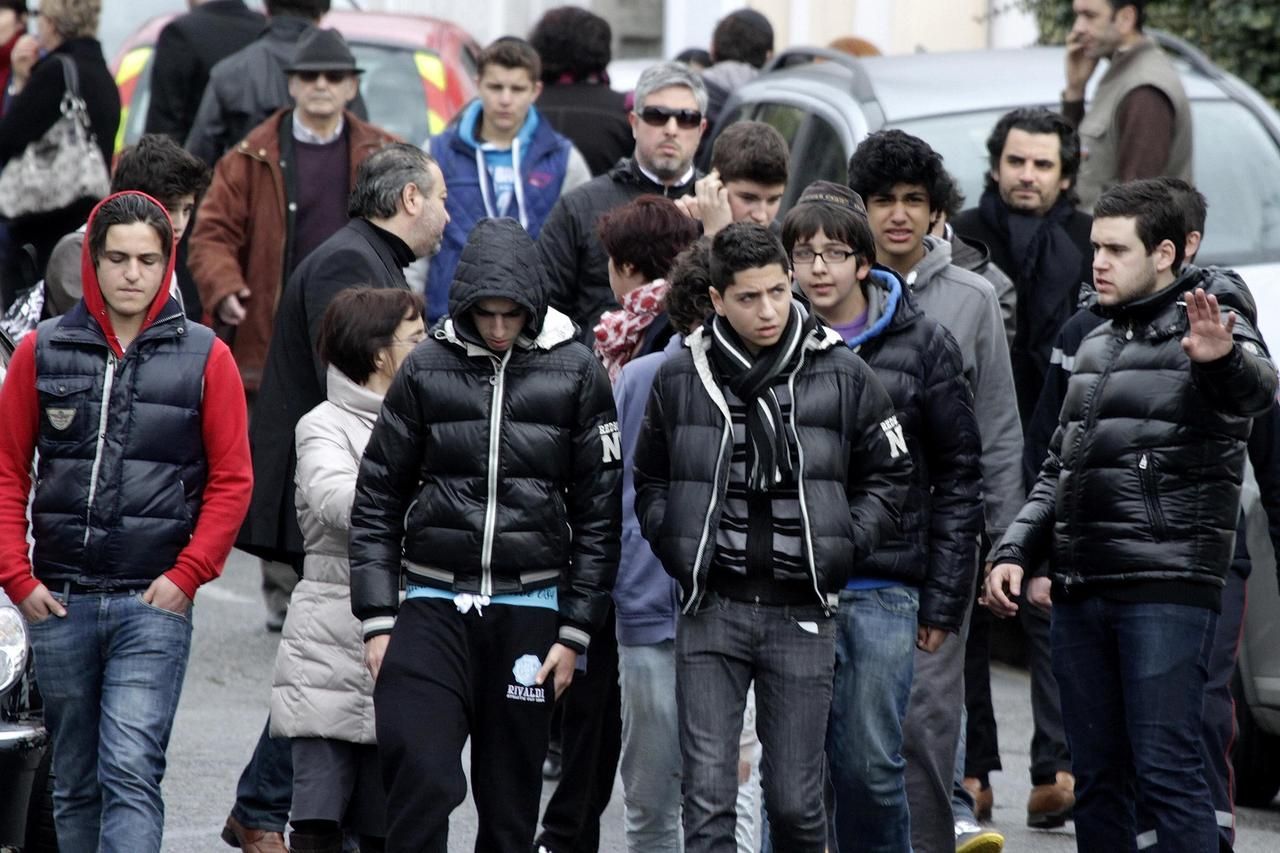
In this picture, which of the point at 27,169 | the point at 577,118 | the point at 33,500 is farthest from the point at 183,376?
the point at 577,118

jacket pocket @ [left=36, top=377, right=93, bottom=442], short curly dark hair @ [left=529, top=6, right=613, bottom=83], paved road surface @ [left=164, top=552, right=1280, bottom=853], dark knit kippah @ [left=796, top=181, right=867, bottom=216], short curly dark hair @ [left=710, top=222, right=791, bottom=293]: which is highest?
short curly dark hair @ [left=529, top=6, right=613, bottom=83]

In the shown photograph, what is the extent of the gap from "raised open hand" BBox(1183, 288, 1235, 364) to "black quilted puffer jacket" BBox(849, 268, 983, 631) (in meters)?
0.75

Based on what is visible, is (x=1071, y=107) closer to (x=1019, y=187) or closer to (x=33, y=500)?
(x=1019, y=187)

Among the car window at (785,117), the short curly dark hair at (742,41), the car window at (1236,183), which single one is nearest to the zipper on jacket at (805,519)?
the car window at (1236,183)

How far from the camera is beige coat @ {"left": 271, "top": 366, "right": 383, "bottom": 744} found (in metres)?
6.61

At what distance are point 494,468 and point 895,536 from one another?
41.0 inches

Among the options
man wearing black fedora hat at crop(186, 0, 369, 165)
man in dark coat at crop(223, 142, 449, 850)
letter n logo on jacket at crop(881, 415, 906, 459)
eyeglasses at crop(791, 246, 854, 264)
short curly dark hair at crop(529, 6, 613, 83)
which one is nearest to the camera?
letter n logo on jacket at crop(881, 415, 906, 459)

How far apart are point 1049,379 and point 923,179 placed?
2.34 feet

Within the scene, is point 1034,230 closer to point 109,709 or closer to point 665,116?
point 665,116

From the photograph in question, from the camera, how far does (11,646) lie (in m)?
6.64

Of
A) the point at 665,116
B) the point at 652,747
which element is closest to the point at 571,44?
the point at 665,116

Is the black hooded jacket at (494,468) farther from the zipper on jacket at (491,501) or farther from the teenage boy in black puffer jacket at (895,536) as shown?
the teenage boy in black puffer jacket at (895,536)

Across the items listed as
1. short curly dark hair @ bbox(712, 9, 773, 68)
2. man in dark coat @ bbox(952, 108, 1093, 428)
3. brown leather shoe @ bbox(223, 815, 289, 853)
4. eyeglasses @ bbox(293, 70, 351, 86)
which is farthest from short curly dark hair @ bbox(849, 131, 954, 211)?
short curly dark hair @ bbox(712, 9, 773, 68)

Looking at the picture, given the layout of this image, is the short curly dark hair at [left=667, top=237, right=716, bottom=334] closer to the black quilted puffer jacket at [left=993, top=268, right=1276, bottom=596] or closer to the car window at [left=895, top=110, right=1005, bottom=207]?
the black quilted puffer jacket at [left=993, top=268, right=1276, bottom=596]
